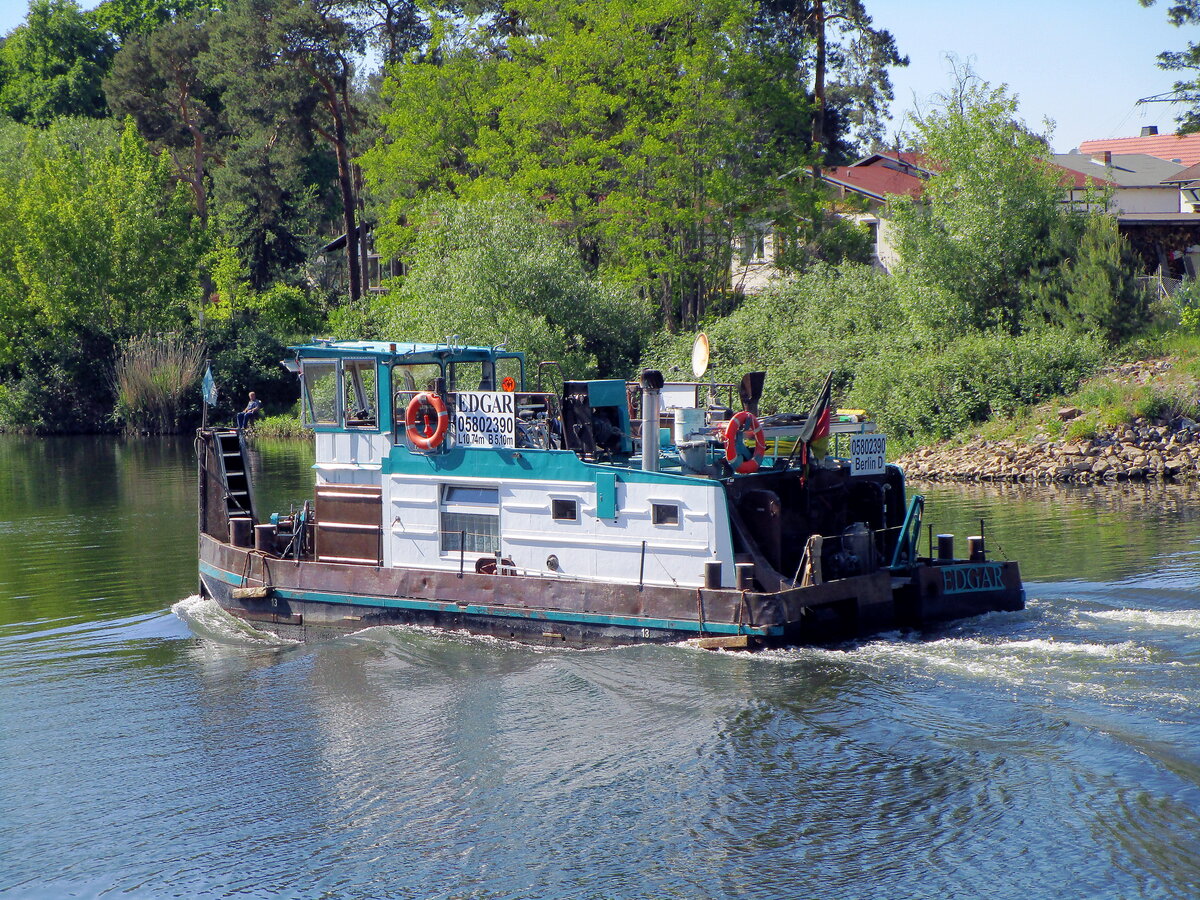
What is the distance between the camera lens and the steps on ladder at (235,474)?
19.9 metres

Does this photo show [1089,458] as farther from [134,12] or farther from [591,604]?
[134,12]

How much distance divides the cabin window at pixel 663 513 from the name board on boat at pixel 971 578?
3.59 m

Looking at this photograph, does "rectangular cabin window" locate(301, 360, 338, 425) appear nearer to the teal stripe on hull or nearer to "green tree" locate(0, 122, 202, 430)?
the teal stripe on hull

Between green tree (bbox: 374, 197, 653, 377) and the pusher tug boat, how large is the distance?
21561 mm

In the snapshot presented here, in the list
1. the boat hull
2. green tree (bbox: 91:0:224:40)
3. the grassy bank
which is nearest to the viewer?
the boat hull

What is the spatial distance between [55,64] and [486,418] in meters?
72.0

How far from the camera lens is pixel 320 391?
59.8ft

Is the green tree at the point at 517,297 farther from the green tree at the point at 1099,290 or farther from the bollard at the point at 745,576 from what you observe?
the bollard at the point at 745,576

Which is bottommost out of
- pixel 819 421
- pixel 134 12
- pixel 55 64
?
pixel 819 421

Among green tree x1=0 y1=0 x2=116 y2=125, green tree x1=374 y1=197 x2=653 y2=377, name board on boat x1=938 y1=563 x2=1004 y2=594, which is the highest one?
green tree x1=0 y1=0 x2=116 y2=125

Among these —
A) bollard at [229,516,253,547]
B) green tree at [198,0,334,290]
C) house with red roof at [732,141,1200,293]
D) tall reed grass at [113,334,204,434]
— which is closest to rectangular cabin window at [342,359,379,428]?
bollard at [229,516,253,547]

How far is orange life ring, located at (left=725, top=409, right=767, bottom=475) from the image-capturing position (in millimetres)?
15992

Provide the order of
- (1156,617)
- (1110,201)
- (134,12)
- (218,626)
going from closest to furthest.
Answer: (1156,617) < (218,626) < (1110,201) < (134,12)

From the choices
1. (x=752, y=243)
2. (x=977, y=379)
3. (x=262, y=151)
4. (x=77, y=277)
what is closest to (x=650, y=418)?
(x=977, y=379)
